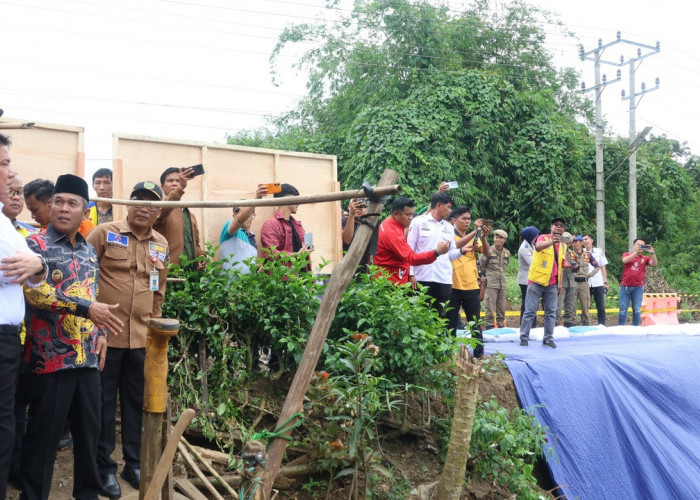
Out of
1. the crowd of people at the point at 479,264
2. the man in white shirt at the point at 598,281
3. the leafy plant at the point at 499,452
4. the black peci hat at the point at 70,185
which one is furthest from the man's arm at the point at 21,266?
the man in white shirt at the point at 598,281

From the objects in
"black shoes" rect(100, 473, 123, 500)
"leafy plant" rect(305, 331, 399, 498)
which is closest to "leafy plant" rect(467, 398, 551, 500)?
"leafy plant" rect(305, 331, 399, 498)

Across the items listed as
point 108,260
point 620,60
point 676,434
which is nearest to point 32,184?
point 108,260

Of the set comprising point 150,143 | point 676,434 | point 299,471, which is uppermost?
point 150,143

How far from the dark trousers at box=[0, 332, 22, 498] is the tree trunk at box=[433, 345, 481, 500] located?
2962 mm

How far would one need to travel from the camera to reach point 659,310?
14.1m

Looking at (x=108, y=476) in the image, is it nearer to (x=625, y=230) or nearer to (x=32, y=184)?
(x=32, y=184)

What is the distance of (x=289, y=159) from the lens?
20.5 feet

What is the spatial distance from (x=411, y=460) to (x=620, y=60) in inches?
742

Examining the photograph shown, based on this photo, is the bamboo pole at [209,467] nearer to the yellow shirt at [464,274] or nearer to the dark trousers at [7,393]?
the dark trousers at [7,393]

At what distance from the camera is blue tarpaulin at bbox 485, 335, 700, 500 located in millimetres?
6742

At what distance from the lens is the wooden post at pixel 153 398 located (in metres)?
3.03

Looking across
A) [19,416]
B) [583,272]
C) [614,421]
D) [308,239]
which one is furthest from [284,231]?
[583,272]

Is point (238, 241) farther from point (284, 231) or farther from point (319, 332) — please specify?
point (319, 332)

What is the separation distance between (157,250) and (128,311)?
0.43 m
